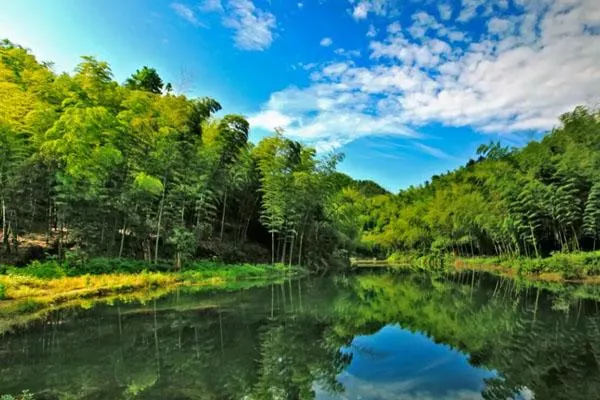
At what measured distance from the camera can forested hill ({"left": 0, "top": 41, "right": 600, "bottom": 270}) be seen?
60.4 ft

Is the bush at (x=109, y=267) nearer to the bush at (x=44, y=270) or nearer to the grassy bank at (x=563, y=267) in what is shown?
the bush at (x=44, y=270)

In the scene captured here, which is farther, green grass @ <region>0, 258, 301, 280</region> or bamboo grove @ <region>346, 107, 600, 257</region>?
bamboo grove @ <region>346, 107, 600, 257</region>

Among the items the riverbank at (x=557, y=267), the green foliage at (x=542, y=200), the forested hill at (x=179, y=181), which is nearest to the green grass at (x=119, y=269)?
the forested hill at (x=179, y=181)

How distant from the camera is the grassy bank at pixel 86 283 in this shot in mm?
11867

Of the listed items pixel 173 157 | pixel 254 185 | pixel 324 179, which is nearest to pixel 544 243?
pixel 324 179

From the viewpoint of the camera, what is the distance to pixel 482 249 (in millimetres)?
50250

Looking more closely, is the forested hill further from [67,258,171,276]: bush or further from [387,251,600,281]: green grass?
[387,251,600,281]: green grass

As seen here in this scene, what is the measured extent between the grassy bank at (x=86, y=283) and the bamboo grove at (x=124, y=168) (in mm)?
1315

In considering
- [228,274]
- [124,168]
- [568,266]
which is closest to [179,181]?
[124,168]

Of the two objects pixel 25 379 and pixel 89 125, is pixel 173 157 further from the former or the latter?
pixel 25 379

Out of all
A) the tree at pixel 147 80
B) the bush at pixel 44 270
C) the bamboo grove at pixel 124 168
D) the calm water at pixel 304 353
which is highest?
the tree at pixel 147 80

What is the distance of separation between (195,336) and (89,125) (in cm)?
1323

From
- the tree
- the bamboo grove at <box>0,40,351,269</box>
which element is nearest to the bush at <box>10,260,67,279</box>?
the bamboo grove at <box>0,40,351,269</box>

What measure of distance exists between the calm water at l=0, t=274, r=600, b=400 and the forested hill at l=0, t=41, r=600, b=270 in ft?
28.1
